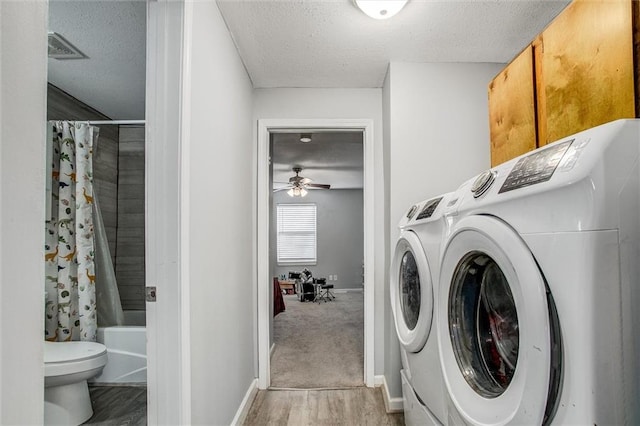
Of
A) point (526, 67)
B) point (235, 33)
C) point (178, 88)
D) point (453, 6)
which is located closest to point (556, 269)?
point (526, 67)

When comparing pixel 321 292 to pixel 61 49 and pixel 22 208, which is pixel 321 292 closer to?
pixel 61 49

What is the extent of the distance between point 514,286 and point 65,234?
2.75 m

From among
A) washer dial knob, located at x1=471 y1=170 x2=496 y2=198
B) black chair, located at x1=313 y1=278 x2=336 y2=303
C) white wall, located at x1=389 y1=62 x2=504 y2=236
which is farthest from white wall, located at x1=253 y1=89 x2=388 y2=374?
black chair, located at x1=313 y1=278 x2=336 y2=303

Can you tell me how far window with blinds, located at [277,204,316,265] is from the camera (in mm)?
7883

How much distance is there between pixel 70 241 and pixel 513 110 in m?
2.88

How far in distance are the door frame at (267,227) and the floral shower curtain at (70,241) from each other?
1197mm

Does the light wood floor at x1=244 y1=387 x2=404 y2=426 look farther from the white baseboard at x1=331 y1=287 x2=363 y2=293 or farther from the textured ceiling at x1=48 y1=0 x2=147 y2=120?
the white baseboard at x1=331 y1=287 x2=363 y2=293

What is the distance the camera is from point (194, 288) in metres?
1.38

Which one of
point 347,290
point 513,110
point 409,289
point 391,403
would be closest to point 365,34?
point 513,110

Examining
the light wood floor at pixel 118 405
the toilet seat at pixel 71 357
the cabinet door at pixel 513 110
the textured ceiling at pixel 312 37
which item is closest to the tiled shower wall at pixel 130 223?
the textured ceiling at pixel 312 37

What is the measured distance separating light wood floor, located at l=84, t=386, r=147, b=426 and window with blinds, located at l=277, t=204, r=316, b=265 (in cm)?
543

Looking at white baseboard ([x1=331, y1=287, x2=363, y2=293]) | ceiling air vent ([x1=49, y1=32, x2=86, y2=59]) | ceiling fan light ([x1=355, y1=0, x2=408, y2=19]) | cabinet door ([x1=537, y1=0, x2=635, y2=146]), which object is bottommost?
white baseboard ([x1=331, y1=287, x2=363, y2=293])

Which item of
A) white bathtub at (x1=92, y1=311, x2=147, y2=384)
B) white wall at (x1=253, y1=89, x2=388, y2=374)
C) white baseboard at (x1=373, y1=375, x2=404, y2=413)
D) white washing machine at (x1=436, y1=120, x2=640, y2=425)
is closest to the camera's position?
white washing machine at (x1=436, y1=120, x2=640, y2=425)

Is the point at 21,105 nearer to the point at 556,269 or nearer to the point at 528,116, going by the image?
the point at 556,269
